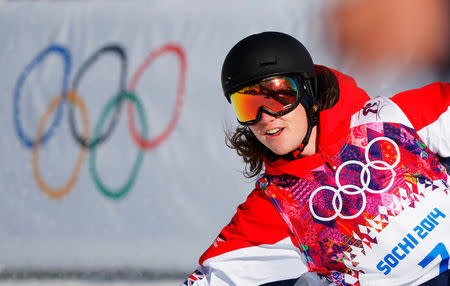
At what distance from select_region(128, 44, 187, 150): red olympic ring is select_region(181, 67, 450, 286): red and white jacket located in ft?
4.95

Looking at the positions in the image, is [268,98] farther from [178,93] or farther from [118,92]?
[118,92]

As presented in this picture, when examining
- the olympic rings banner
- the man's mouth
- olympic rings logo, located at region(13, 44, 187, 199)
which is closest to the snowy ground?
the olympic rings banner

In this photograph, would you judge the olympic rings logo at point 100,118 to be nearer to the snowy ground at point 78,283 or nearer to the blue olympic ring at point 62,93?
the blue olympic ring at point 62,93

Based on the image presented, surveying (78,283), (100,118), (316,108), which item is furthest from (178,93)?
(316,108)

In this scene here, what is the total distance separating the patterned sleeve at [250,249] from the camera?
5.22 ft

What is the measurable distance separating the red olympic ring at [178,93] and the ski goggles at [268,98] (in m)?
1.54

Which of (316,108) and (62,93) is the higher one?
(62,93)

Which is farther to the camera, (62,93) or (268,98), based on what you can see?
(62,93)

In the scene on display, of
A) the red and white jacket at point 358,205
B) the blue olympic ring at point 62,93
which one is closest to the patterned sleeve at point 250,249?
the red and white jacket at point 358,205

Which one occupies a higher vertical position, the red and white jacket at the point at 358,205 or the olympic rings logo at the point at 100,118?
the olympic rings logo at the point at 100,118

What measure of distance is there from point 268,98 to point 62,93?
2117 mm

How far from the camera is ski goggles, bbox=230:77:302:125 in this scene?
4.99 ft

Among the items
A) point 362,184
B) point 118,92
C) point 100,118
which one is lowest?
point 362,184

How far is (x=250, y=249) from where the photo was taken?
1.61 metres
